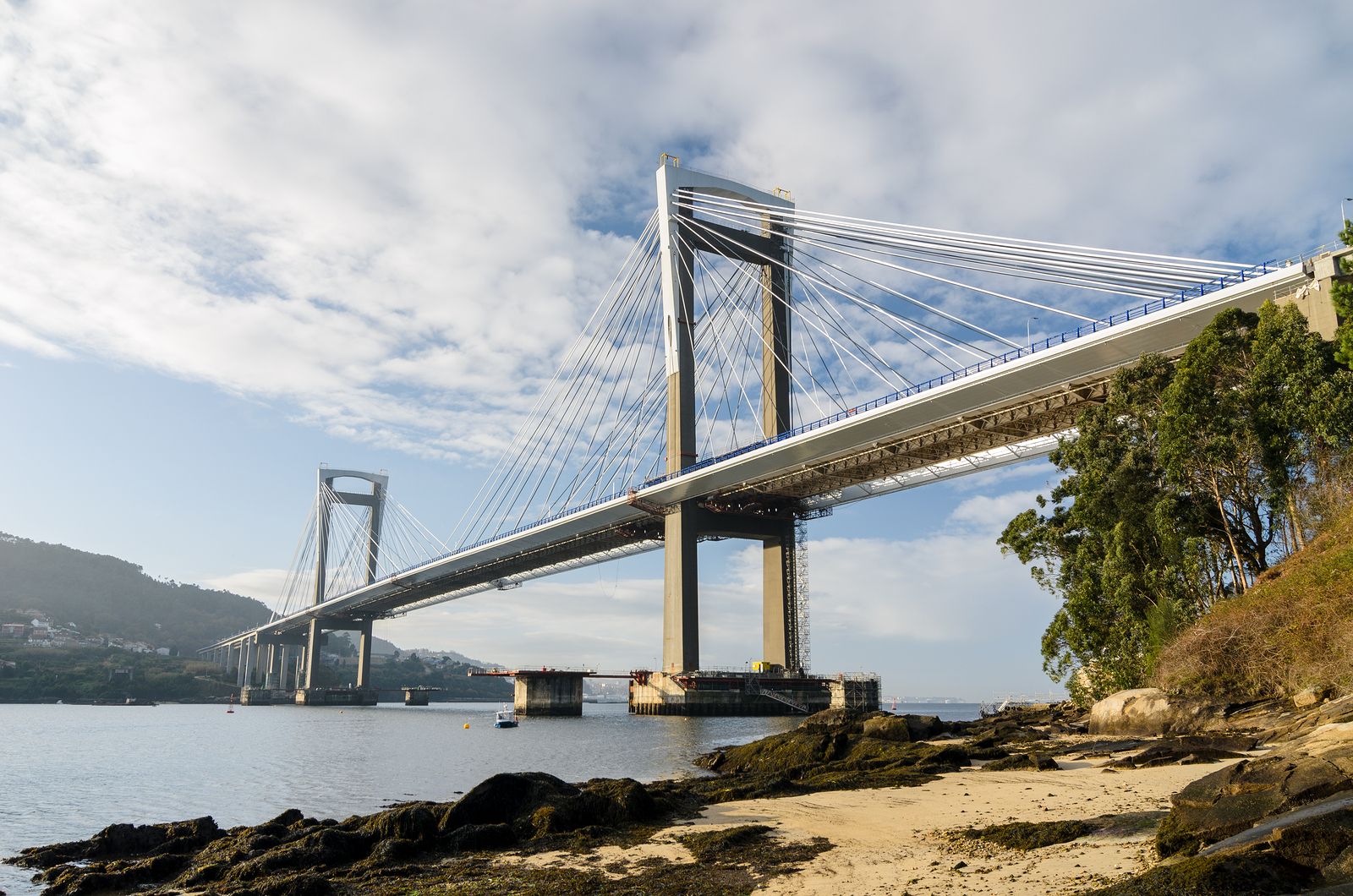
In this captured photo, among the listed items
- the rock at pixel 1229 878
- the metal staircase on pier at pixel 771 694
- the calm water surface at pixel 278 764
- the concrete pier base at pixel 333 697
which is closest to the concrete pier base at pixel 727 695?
the metal staircase on pier at pixel 771 694

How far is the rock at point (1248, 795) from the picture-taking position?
26.8 ft

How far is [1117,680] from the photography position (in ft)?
91.1

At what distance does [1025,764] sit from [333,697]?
113 m

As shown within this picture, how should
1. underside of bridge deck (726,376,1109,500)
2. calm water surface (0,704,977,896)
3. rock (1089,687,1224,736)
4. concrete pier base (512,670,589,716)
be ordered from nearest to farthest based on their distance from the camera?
rock (1089,687,1224,736) → calm water surface (0,704,977,896) → underside of bridge deck (726,376,1109,500) → concrete pier base (512,670,589,716)

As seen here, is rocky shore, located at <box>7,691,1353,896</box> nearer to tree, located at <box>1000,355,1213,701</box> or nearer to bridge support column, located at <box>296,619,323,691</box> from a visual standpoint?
tree, located at <box>1000,355,1213,701</box>

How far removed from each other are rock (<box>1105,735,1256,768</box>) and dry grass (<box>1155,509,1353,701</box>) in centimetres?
226

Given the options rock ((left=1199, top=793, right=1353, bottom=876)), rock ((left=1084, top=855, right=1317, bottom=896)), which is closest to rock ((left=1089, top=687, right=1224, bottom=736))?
rock ((left=1199, top=793, right=1353, bottom=876))

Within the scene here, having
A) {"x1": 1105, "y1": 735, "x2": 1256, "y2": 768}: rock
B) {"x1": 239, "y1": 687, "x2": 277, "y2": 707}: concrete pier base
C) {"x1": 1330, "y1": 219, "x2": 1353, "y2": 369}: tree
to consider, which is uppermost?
{"x1": 1330, "y1": 219, "x2": 1353, "y2": 369}: tree

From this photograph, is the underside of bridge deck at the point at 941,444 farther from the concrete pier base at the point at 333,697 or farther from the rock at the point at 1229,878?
the concrete pier base at the point at 333,697

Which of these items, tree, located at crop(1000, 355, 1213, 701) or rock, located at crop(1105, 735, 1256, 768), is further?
tree, located at crop(1000, 355, 1213, 701)

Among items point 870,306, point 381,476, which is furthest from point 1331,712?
point 381,476

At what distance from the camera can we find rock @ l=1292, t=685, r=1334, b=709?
51.7ft

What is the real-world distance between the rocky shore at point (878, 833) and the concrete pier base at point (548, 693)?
171 ft

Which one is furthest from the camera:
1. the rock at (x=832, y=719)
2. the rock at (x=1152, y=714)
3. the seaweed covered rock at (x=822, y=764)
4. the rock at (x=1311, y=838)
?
the rock at (x=832, y=719)
